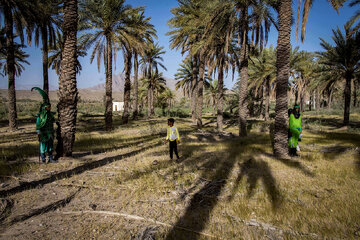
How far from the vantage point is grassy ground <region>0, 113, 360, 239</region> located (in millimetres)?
2713

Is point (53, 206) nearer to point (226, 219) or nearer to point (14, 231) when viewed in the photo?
point (14, 231)

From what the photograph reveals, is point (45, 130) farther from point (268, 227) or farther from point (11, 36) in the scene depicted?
point (11, 36)

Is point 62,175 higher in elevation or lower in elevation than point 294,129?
lower

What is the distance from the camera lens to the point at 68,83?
6.27 m

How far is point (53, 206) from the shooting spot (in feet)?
10.9

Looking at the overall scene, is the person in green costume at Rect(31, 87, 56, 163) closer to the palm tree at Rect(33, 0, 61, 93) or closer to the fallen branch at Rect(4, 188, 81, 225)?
the fallen branch at Rect(4, 188, 81, 225)

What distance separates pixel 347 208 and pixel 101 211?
14.1ft

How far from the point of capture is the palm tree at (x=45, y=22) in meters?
14.5

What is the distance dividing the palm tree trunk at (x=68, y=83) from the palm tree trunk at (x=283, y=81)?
737 cm

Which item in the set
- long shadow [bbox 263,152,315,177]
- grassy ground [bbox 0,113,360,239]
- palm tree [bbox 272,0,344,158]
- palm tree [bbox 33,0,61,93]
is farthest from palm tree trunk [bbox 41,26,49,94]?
long shadow [bbox 263,152,315,177]

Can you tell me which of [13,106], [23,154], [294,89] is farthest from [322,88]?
[13,106]

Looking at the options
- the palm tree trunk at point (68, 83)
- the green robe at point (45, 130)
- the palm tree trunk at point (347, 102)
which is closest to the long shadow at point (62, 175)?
the palm tree trunk at point (68, 83)

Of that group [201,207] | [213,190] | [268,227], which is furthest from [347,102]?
[201,207]

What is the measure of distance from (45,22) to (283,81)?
19898 millimetres
